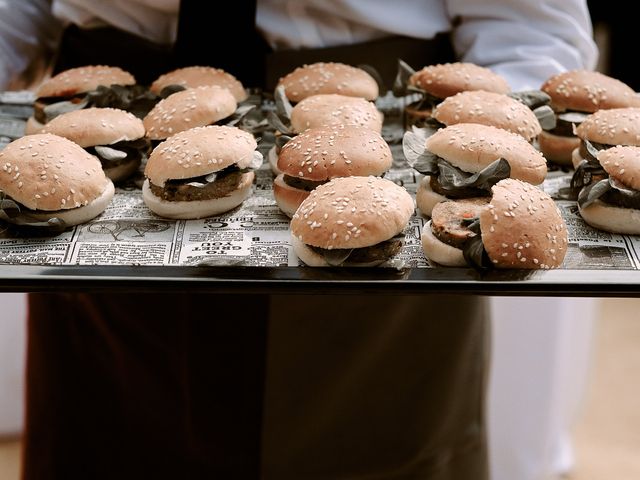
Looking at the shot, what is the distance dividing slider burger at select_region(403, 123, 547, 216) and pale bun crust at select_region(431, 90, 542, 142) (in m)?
0.12

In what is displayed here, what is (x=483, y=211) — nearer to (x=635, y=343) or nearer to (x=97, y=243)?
(x=97, y=243)

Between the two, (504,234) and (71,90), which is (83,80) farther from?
(504,234)

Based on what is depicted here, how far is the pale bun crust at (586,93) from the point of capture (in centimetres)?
211

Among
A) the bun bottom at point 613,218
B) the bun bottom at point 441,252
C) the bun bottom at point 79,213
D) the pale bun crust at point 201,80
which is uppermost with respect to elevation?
the bun bottom at point 613,218

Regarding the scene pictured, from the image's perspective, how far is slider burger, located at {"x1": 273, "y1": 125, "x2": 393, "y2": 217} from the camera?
1770mm

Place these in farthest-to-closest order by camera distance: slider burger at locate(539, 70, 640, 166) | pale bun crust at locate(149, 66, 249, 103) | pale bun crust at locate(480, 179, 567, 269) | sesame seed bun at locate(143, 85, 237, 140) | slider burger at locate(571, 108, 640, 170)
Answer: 1. pale bun crust at locate(149, 66, 249, 103)
2. slider burger at locate(539, 70, 640, 166)
3. sesame seed bun at locate(143, 85, 237, 140)
4. slider burger at locate(571, 108, 640, 170)
5. pale bun crust at locate(480, 179, 567, 269)

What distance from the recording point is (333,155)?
178 centimetres

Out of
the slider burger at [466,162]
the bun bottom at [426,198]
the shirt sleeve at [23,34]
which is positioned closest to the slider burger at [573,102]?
the slider burger at [466,162]

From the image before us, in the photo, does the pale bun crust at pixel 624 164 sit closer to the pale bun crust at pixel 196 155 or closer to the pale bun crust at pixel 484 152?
Result: the pale bun crust at pixel 484 152

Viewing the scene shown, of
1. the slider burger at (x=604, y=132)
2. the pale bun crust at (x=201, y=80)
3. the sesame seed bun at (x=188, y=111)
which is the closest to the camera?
the slider burger at (x=604, y=132)

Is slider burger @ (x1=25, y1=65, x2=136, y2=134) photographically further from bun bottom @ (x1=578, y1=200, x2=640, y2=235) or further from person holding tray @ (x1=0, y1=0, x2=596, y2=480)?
bun bottom @ (x1=578, y1=200, x2=640, y2=235)

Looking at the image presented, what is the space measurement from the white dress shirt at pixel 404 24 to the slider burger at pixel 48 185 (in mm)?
704

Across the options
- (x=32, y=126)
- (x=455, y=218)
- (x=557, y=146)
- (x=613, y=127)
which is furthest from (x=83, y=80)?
(x=613, y=127)

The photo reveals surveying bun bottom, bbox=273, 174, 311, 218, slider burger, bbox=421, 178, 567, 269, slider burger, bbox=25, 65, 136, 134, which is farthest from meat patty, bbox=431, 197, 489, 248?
slider burger, bbox=25, 65, 136, 134
